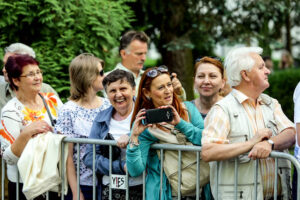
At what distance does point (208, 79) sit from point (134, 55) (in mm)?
1547

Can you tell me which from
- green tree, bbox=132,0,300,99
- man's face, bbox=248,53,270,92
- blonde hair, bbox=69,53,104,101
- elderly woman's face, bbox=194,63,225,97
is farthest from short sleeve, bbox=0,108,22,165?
green tree, bbox=132,0,300,99

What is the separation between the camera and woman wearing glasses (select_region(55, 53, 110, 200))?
460 cm

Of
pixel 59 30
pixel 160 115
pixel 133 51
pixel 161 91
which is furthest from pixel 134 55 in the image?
pixel 160 115

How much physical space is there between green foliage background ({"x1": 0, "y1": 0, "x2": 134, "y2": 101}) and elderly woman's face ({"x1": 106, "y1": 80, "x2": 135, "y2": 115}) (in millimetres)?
2247

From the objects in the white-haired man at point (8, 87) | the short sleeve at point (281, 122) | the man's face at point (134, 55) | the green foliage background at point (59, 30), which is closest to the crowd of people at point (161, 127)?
the short sleeve at point (281, 122)

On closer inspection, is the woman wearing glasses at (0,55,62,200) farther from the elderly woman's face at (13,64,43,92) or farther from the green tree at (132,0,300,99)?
the green tree at (132,0,300,99)

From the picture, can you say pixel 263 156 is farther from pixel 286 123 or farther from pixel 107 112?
pixel 107 112

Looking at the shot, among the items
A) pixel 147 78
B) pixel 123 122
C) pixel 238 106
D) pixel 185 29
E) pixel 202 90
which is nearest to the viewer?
pixel 238 106

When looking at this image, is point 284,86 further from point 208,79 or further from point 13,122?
point 13,122

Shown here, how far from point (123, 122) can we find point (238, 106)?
1.05 metres

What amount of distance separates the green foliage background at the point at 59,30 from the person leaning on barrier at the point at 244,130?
315 cm

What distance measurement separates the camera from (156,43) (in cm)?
1133

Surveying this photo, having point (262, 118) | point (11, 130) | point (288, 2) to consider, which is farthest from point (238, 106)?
point (288, 2)

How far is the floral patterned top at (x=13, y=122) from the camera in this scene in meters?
4.61
